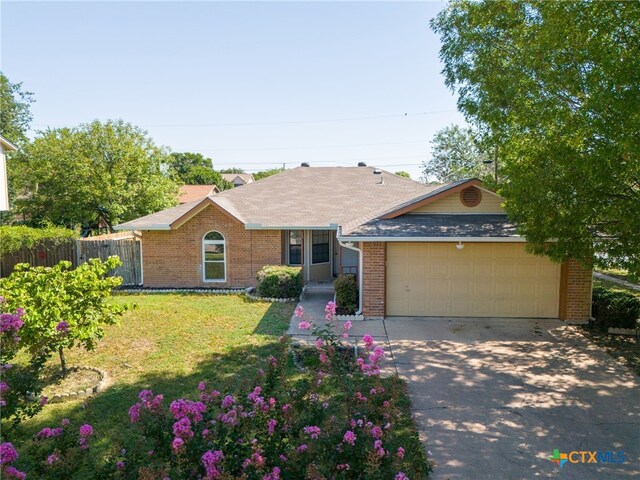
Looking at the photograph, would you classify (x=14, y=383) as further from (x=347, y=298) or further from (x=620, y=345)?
(x=620, y=345)

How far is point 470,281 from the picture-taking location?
12086 mm

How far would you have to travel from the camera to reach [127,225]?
1602cm

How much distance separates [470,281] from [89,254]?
14.9 m

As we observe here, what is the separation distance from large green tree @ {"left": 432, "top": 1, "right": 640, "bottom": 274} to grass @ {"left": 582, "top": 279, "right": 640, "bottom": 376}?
200cm

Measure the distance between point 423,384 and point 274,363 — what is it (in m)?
3.95

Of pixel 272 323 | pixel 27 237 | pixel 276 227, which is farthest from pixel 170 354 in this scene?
pixel 27 237

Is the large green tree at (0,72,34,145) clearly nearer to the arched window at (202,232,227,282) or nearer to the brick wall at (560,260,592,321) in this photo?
the arched window at (202,232,227,282)

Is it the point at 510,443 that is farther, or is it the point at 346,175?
the point at 346,175

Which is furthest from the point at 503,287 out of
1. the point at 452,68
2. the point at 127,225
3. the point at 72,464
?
the point at 127,225

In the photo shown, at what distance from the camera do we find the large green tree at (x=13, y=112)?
116ft

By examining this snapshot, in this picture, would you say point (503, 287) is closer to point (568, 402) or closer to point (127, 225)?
point (568, 402)

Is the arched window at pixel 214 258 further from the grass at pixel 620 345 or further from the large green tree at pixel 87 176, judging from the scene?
the grass at pixel 620 345

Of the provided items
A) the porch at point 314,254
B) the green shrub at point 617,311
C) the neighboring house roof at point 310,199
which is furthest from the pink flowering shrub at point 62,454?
the porch at point 314,254

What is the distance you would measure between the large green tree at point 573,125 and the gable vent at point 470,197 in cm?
221
